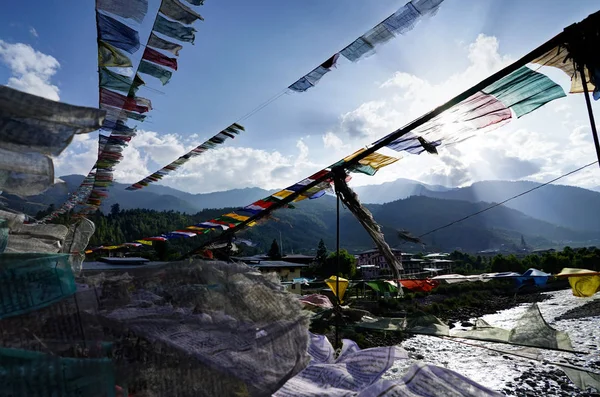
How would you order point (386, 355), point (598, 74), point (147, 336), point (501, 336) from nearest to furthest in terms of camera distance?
point (147, 336) < point (386, 355) < point (598, 74) < point (501, 336)

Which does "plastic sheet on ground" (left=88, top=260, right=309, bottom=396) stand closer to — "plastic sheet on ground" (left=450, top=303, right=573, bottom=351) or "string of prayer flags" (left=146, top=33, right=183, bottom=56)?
"plastic sheet on ground" (left=450, top=303, right=573, bottom=351)

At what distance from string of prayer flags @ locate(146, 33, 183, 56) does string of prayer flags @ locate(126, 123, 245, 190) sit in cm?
289

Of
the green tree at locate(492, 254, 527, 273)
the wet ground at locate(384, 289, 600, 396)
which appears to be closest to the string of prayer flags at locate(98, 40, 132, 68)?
the wet ground at locate(384, 289, 600, 396)

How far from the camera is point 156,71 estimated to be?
29.2 feet

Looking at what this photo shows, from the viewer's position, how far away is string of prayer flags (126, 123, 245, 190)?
11195mm

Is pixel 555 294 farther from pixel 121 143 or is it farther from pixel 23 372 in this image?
pixel 23 372

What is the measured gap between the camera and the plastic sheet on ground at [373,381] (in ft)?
7.97

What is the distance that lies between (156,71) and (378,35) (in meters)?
5.38

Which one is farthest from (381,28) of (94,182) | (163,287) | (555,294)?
(555,294)

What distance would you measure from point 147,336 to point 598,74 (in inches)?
204

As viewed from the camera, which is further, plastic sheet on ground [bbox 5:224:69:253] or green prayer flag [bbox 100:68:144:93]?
green prayer flag [bbox 100:68:144:93]

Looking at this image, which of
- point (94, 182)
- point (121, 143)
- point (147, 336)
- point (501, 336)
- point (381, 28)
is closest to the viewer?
point (147, 336)

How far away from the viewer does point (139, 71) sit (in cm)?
873

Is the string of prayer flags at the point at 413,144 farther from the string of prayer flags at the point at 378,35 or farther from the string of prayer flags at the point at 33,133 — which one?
the string of prayer flags at the point at 33,133
